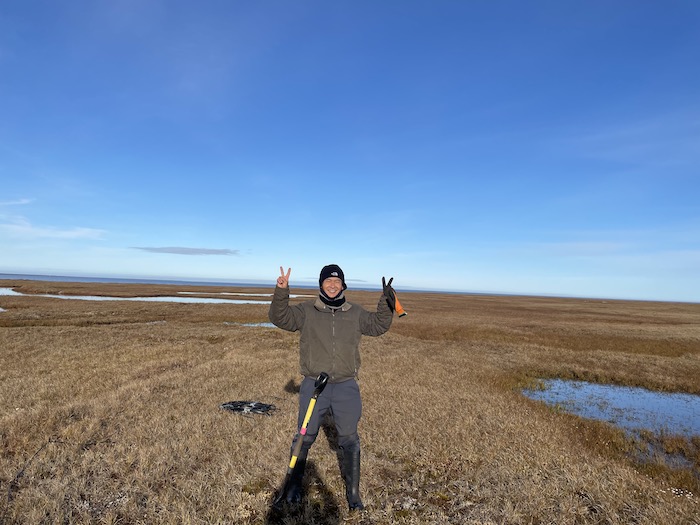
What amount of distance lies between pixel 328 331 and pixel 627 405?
14554mm

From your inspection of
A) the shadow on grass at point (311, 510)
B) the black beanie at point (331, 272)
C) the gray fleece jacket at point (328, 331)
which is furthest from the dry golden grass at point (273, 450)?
the black beanie at point (331, 272)

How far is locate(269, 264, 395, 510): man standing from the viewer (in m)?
5.50

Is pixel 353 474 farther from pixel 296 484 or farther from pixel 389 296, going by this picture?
pixel 389 296

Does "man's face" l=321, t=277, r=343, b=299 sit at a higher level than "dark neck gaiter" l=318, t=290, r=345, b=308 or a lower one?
higher

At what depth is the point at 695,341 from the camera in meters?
31.1

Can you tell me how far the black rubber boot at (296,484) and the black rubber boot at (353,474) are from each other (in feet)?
2.44

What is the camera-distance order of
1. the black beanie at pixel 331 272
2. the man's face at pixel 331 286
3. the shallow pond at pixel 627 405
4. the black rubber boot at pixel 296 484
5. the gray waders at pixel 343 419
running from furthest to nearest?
the shallow pond at pixel 627 405
the black rubber boot at pixel 296 484
the black beanie at pixel 331 272
the man's face at pixel 331 286
the gray waders at pixel 343 419

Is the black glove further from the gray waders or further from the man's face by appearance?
the gray waders

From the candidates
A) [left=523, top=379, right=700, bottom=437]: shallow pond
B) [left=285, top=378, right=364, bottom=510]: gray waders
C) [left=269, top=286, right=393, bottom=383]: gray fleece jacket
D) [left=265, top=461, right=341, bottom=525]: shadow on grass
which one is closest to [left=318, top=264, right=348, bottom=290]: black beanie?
[left=269, top=286, right=393, bottom=383]: gray fleece jacket

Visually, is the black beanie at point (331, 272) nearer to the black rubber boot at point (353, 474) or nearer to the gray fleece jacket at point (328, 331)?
the gray fleece jacket at point (328, 331)

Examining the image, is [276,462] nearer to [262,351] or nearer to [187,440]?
[187,440]

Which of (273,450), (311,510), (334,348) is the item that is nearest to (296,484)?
(311,510)

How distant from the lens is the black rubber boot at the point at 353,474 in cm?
560

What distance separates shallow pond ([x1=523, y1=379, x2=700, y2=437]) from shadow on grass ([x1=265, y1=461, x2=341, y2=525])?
10.1 metres
